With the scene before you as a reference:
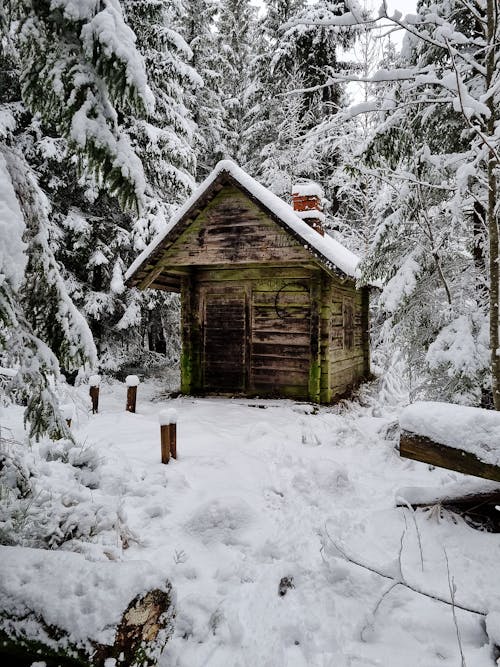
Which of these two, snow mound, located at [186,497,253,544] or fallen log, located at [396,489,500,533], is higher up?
fallen log, located at [396,489,500,533]

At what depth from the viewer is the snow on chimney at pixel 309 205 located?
421 inches

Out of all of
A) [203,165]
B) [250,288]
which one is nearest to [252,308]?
[250,288]

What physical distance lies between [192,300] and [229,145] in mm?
14274

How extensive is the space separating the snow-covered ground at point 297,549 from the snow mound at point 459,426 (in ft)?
2.32

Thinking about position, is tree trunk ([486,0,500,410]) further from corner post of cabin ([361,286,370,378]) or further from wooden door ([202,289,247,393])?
corner post of cabin ([361,286,370,378])

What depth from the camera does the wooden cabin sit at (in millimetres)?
9438

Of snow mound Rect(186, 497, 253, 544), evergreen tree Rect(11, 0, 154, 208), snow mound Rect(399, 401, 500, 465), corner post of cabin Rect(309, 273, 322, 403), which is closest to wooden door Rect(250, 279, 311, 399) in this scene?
corner post of cabin Rect(309, 273, 322, 403)

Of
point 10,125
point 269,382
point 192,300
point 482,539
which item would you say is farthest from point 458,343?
point 10,125

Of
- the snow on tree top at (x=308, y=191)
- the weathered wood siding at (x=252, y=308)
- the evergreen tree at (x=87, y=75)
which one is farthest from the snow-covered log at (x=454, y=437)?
the snow on tree top at (x=308, y=191)

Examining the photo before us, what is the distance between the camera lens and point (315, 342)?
9.84 metres

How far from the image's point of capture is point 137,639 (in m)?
2.02

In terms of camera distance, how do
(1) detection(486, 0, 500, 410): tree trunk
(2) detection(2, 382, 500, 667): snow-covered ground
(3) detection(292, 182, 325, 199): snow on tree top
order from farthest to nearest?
1. (3) detection(292, 182, 325, 199): snow on tree top
2. (1) detection(486, 0, 500, 410): tree trunk
3. (2) detection(2, 382, 500, 667): snow-covered ground

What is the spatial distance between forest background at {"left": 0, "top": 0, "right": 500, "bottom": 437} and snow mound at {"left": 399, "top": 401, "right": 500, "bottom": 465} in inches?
70.4

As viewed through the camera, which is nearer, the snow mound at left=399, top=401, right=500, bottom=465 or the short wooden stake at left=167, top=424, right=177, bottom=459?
the snow mound at left=399, top=401, right=500, bottom=465
